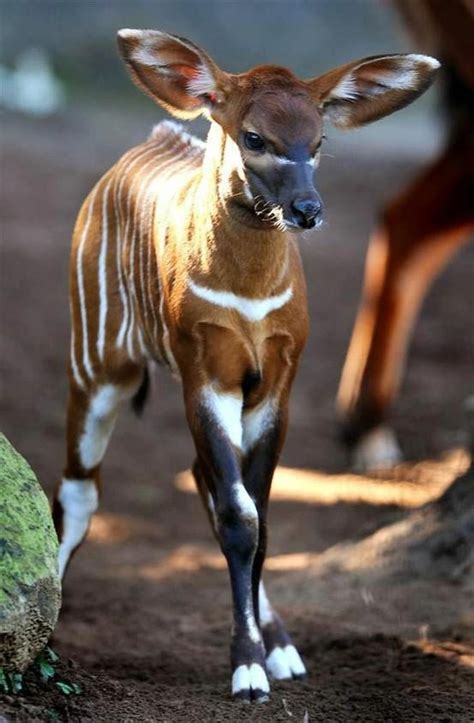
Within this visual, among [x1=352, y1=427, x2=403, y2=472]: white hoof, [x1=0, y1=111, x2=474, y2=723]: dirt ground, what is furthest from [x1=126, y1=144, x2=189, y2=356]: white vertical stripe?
[x1=352, y1=427, x2=403, y2=472]: white hoof

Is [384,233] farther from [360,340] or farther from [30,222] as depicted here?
[30,222]

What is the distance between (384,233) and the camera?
931 cm

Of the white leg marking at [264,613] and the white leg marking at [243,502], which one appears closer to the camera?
the white leg marking at [243,502]

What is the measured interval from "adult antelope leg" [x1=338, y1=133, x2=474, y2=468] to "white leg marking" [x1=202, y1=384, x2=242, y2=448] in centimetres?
428

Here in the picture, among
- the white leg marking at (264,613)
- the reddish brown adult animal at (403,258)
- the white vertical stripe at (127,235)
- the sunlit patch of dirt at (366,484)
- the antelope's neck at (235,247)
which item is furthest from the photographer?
the reddish brown adult animal at (403,258)

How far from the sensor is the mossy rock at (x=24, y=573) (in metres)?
4.27

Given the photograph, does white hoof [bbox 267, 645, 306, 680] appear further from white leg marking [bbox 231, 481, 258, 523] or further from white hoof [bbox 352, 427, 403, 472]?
white hoof [bbox 352, 427, 403, 472]

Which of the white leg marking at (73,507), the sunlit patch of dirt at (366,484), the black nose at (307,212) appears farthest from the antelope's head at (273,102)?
the sunlit patch of dirt at (366,484)

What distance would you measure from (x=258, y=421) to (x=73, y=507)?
3.29 feet

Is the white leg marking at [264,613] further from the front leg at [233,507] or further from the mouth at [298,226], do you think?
the mouth at [298,226]

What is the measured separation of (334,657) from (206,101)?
2.10 meters

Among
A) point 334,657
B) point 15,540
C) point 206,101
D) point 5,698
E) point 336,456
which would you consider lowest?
point 336,456

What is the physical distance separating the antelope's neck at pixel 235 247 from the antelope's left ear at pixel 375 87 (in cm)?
45

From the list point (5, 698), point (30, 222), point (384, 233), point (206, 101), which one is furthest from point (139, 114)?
point (5, 698)
